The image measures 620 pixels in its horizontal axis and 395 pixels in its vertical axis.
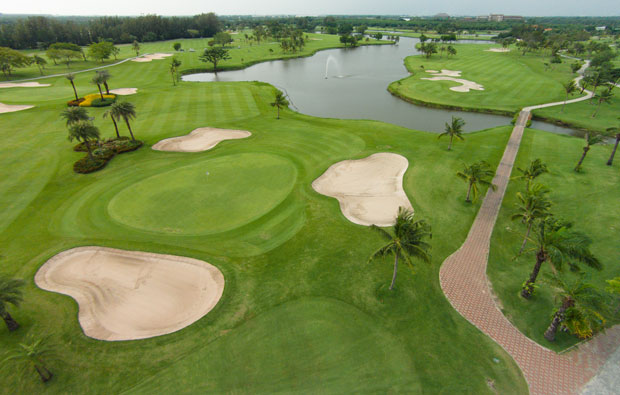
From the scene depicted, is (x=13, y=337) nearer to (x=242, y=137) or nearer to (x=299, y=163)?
(x=299, y=163)

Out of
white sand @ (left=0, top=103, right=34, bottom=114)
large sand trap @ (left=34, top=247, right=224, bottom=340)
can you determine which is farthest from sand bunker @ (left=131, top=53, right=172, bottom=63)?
large sand trap @ (left=34, top=247, right=224, bottom=340)

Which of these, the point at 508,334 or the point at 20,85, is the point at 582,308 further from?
the point at 20,85

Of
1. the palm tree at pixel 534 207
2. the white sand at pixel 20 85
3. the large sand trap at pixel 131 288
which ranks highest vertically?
the white sand at pixel 20 85

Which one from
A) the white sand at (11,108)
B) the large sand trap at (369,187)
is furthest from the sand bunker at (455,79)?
the white sand at (11,108)

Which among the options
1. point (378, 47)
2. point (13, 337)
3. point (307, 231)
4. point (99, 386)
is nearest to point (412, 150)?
point (307, 231)

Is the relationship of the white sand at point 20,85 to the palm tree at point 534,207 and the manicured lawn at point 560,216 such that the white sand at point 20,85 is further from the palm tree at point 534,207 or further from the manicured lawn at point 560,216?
the manicured lawn at point 560,216
